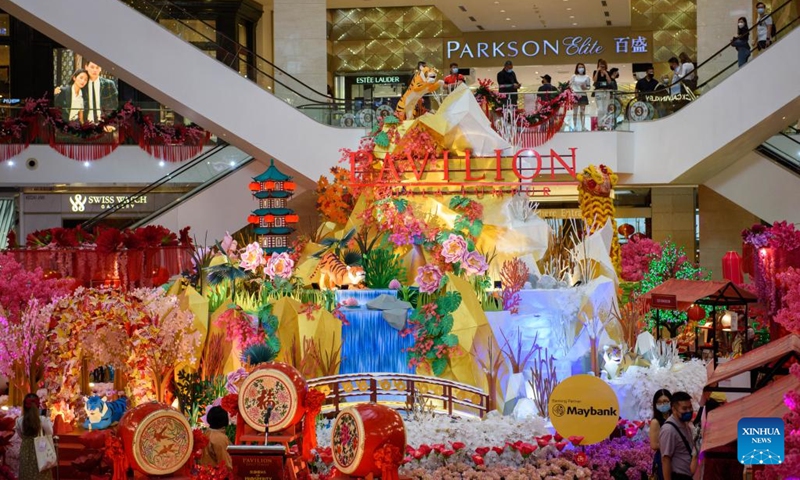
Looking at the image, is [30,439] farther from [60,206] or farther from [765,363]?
[60,206]

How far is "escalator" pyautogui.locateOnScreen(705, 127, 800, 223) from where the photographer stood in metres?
18.2

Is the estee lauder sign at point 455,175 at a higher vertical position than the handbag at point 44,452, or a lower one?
higher

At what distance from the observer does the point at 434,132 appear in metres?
16.2

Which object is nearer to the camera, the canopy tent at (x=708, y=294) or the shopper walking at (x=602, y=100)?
the canopy tent at (x=708, y=294)

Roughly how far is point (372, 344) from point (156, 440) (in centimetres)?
680

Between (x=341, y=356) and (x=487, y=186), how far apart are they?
3.60 metres

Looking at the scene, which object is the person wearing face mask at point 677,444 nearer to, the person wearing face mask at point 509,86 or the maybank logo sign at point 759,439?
the maybank logo sign at point 759,439

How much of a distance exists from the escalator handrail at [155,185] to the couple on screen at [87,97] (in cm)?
161

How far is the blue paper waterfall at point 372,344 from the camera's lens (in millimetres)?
13625

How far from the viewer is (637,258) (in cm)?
1711

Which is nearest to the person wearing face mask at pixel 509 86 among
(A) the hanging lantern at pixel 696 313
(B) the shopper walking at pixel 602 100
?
(B) the shopper walking at pixel 602 100

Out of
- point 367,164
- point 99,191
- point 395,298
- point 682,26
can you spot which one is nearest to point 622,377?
point 395,298

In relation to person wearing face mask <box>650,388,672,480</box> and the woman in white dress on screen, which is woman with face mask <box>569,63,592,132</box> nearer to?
the woman in white dress on screen

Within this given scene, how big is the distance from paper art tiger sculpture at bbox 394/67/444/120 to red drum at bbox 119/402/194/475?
33.8ft
